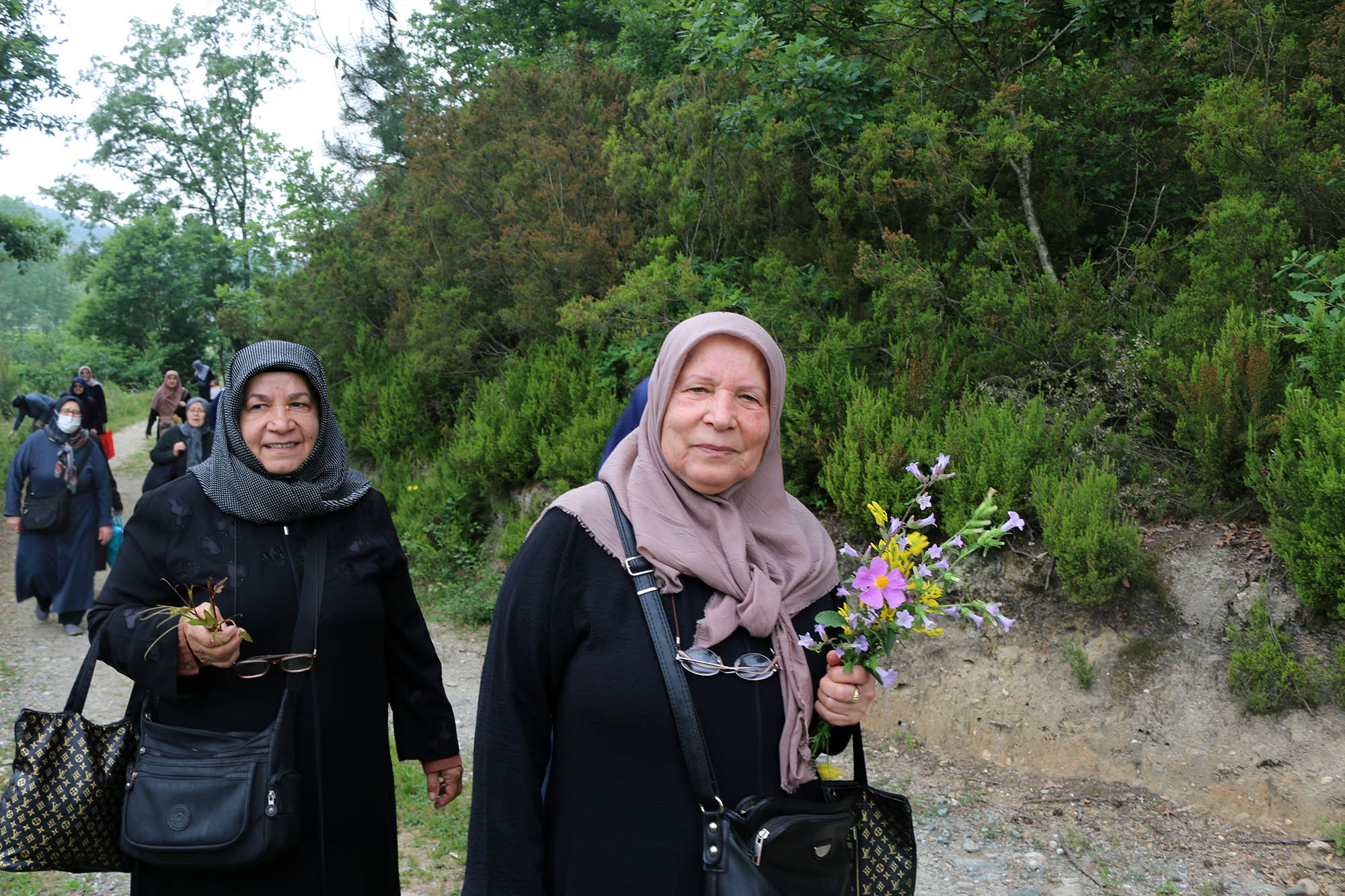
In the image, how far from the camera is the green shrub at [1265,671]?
4.18m

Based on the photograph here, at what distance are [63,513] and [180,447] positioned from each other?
1.31 m

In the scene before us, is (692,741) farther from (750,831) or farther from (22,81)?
(22,81)

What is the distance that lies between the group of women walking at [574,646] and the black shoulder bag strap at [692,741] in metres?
0.03

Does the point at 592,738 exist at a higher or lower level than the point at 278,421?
lower

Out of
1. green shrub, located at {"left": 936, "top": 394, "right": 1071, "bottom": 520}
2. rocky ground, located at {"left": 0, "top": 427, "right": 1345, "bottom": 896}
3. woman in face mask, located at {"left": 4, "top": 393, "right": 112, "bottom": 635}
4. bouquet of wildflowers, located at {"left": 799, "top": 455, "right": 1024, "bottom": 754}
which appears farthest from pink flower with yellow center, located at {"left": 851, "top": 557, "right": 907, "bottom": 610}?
woman in face mask, located at {"left": 4, "top": 393, "right": 112, "bottom": 635}

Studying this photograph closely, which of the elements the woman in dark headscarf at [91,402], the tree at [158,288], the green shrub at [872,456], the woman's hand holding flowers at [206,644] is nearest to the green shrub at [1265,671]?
the green shrub at [872,456]

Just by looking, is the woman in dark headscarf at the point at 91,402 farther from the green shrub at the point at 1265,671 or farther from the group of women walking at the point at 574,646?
the green shrub at the point at 1265,671

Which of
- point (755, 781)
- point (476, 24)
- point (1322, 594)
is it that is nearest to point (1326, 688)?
point (1322, 594)

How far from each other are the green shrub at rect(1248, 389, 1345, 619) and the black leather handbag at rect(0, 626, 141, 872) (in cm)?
479

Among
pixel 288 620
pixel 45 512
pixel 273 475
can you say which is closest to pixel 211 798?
pixel 288 620

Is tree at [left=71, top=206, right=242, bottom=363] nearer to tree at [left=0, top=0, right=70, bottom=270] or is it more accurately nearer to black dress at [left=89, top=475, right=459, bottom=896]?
tree at [left=0, top=0, right=70, bottom=270]

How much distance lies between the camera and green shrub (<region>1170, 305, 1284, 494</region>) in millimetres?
4883

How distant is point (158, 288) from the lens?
27938 mm

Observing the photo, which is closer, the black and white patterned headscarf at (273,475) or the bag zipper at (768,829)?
the bag zipper at (768,829)
